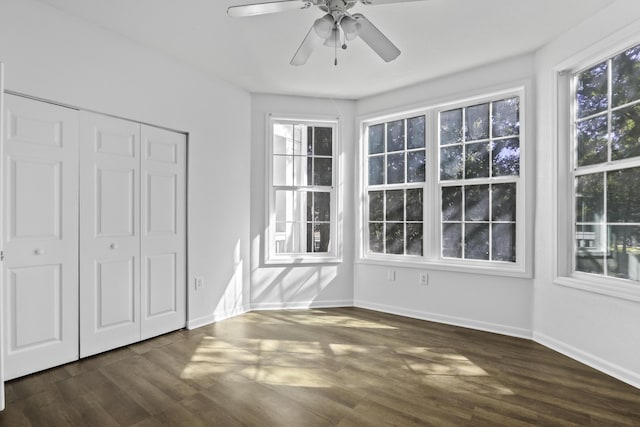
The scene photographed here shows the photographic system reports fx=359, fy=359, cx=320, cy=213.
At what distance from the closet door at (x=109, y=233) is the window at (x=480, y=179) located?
324 cm

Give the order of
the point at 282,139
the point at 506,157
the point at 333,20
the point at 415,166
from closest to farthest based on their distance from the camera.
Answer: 1. the point at 333,20
2. the point at 506,157
3. the point at 415,166
4. the point at 282,139

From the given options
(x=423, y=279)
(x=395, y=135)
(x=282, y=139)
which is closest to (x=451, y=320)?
(x=423, y=279)

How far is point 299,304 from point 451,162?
2547 mm

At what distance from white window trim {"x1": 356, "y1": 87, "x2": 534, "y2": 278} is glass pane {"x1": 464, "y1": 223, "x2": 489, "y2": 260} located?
8 centimetres

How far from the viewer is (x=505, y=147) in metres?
3.70

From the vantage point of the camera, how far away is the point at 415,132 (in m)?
4.34

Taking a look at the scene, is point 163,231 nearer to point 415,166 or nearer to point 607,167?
point 415,166

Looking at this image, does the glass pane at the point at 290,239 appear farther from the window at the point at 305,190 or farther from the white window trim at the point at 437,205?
the white window trim at the point at 437,205

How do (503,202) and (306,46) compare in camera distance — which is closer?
(306,46)

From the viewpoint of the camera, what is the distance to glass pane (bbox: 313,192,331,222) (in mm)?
4746

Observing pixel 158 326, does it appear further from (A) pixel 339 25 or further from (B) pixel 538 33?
(B) pixel 538 33

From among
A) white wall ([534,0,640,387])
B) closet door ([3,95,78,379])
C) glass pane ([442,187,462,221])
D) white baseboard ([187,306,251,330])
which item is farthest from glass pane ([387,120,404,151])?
closet door ([3,95,78,379])

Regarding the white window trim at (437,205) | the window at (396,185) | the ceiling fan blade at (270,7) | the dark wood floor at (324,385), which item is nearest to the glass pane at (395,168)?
the window at (396,185)

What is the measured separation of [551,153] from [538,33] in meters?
1.05
